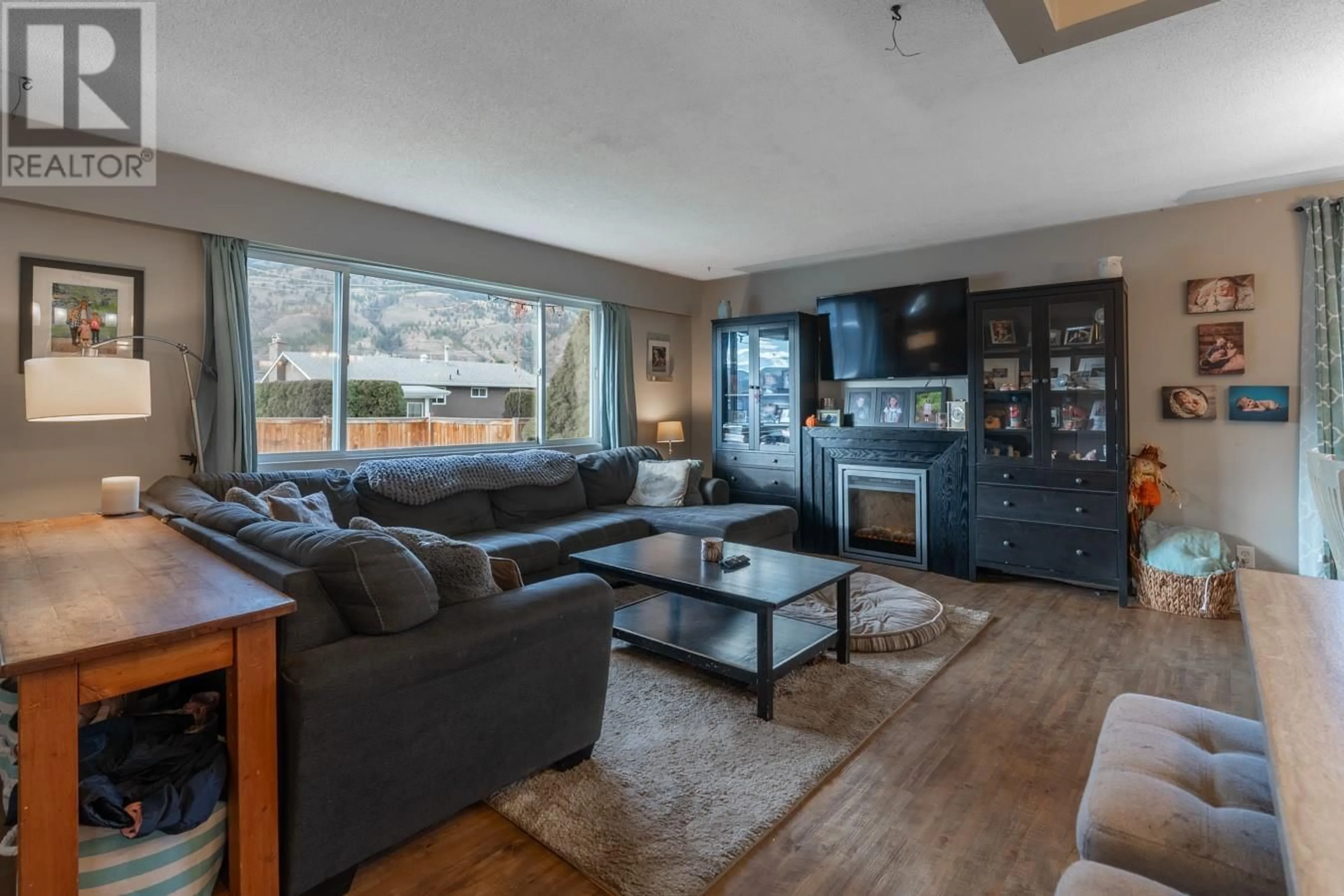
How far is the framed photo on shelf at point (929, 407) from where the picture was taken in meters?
4.72

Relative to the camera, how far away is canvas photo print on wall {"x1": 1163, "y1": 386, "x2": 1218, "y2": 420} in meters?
3.84

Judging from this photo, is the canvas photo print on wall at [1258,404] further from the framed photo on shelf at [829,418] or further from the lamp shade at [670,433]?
the lamp shade at [670,433]

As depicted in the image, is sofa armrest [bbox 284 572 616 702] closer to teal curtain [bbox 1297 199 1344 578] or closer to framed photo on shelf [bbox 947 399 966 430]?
framed photo on shelf [bbox 947 399 966 430]

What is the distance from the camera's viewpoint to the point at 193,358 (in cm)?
325

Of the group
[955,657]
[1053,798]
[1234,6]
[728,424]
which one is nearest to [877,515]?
[728,424]

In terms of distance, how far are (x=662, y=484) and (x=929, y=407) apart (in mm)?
2151

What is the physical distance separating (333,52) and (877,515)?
4.43 meters

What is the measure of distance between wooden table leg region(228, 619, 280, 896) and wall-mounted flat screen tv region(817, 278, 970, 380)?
443cm

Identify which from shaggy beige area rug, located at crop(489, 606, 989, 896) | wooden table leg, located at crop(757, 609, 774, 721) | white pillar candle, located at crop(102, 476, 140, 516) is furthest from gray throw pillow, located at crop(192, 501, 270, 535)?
wooden table leg, located at crop(757, 609, 774, 721)

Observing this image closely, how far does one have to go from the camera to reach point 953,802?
1.90 metres

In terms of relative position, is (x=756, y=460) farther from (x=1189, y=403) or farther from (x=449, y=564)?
(x=449, y=564)

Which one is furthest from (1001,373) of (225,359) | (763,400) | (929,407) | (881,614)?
(225,359)

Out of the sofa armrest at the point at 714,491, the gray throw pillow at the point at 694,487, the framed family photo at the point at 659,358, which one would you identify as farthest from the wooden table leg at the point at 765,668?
the framed family photo at the point at 659,358

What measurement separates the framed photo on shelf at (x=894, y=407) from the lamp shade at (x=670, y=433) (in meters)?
1.75
